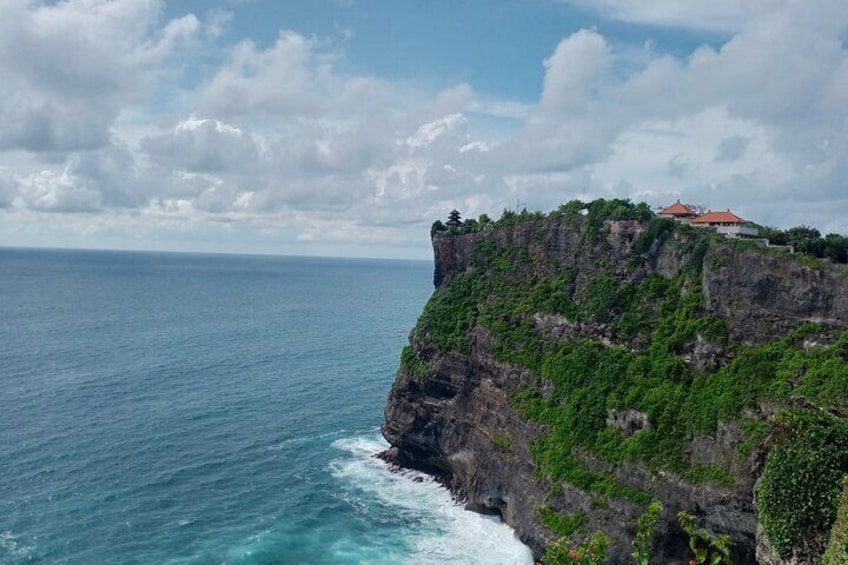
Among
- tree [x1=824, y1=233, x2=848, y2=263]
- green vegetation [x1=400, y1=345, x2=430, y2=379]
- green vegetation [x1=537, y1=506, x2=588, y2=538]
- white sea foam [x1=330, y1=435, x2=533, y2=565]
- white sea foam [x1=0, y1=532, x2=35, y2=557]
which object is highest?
tree [x1=824, y1=233, x2=848, y2=263]

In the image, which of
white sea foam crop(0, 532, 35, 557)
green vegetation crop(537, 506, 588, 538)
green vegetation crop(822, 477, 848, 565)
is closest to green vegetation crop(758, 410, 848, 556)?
green vegetation crop(822, 477, 848, 565)

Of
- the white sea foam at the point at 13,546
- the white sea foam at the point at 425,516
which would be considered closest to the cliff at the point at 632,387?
the white sea foam at the point at 425,516

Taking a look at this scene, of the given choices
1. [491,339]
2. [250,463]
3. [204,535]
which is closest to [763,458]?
[491,339]

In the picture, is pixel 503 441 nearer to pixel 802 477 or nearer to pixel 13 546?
pixel 802 477

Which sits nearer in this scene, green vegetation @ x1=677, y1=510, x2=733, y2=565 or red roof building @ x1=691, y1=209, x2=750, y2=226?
green vegetation @ x1=677, y1=510, x2=733, y2=565

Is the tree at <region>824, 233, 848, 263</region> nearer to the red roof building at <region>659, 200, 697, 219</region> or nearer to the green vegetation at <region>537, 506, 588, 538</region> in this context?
the red roof building at <region>659, 200, 697, 219</region>

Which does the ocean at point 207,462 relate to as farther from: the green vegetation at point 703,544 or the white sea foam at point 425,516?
the green vegetation at point 703,544

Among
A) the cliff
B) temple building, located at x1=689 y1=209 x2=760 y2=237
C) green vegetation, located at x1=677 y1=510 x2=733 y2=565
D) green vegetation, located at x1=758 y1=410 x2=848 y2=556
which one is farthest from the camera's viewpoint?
temple building, located at x1=689 y1=209 x2=760 y2=237

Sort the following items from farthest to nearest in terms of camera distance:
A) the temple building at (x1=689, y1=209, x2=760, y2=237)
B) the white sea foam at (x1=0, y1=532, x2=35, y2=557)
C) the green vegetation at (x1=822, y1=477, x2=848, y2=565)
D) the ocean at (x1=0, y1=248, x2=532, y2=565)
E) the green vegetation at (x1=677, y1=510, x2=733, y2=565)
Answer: the temple building at (x1=689, y1=209, x2=760, y2=237) → the ocean at (x1=0, y1=248, x2=532, y2=565) → the white sea foam at (x1=0, y1=532, x2=35, y2=557) → the green vegetation at (x1=822, y1=477, x2=848, y2=565) → the green vegetation at (x1=677, y1=510, x2=733, y2=565)
